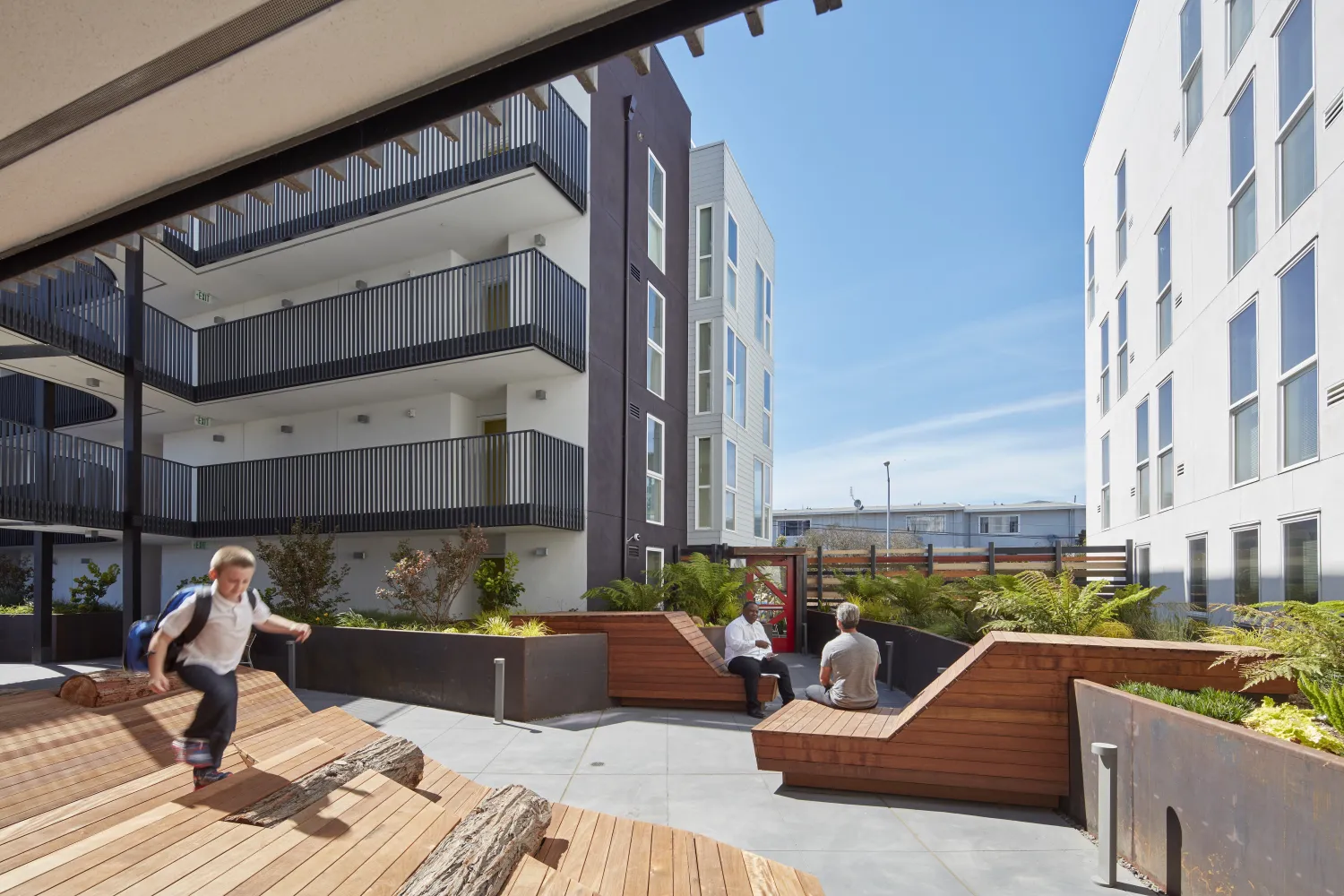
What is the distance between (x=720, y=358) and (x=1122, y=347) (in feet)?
31.2

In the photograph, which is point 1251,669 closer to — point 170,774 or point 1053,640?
point 1053,640

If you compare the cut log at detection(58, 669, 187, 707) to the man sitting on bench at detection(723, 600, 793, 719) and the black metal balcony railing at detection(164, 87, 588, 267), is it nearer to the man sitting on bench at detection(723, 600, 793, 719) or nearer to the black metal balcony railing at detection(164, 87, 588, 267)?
the man sitting on bench at detection(723, 600, 793, 719)

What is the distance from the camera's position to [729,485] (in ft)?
73.4

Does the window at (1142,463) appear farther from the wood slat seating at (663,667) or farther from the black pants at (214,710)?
the black pants at (214,710)

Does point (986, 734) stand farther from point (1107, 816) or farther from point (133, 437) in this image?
point (133, 437)

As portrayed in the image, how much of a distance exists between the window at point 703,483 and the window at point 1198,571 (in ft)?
36.3

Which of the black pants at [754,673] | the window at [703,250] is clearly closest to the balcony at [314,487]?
the black pants at [754,673]

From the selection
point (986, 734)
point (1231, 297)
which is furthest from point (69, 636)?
point (1231, 297)

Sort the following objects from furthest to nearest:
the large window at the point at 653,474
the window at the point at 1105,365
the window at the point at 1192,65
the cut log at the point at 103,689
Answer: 1. the window at the point at 1105,365
2. the large window at the point at 653,474
3. the window at the point at 1192,65
4. the cut log at the point at 103,689

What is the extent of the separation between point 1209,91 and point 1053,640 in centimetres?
1006

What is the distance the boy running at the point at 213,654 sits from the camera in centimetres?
470

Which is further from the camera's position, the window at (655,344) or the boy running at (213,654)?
the window at (655,344)

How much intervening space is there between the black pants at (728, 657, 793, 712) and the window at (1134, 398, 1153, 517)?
30.4 ft

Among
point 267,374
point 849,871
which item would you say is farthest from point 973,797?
point 267,374
